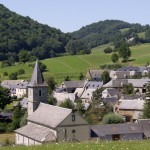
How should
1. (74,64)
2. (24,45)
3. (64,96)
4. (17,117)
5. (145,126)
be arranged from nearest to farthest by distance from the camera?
(145,126) < (17,117) < (64,96) < (74,64) < (24,45)

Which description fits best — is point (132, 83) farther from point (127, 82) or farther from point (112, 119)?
point (112, 119)

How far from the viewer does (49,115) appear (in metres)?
47.6

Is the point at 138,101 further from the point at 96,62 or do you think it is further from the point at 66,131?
the point at 96,62

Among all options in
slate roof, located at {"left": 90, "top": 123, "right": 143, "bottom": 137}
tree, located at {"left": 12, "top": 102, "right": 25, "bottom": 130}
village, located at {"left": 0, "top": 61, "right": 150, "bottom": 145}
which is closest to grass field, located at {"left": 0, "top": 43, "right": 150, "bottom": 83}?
village, located at {"left": 0, "top": 61, "right": 150, "bottom": 145}

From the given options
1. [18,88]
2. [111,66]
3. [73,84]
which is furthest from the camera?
[111,66]

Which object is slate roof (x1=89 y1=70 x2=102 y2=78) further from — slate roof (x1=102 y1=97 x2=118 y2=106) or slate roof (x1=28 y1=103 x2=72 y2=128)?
slate roof (x1=28 y1=103 x2=72 y2=128)

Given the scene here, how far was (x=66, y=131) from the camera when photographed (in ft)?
150

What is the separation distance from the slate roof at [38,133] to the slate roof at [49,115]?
554 mm

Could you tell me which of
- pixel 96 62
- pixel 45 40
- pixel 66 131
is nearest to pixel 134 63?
pixel 96 62

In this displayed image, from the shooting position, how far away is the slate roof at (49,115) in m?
45.6

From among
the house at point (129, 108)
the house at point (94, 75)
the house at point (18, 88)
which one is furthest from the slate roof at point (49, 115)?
the house at point (94, 75)

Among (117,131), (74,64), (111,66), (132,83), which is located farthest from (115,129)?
(74,64)

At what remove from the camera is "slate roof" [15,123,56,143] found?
44094 mm

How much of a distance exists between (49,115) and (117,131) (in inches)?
290
